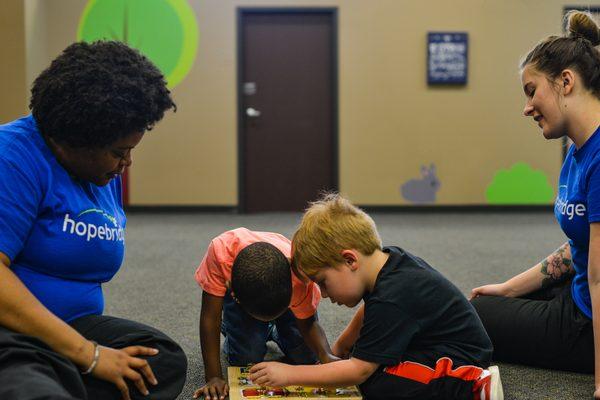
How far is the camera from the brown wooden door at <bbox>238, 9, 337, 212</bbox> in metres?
5.65

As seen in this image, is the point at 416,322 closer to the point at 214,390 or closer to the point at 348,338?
the point at 348,338

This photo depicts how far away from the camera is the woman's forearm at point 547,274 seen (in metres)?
1.81

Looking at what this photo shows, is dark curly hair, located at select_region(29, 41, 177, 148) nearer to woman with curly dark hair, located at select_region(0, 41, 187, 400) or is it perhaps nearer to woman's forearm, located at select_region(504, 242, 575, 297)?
woman with curly dark hair, located at select_region(0, 41, 187, 400)

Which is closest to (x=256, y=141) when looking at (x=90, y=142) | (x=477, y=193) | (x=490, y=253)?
(x=477, y=193)

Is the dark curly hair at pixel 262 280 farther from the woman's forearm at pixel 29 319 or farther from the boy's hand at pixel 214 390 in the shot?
the woman's forearm at pixel 29 319

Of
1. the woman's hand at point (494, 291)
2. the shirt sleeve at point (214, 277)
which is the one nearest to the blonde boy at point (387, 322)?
the shirt sleeve at point (214, 277)

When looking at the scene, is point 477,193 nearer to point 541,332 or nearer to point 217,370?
point 541,332

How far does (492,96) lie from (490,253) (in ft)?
8.01

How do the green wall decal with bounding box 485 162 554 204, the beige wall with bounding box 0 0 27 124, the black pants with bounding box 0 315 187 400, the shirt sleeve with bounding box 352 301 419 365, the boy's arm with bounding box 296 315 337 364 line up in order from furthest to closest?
the green wall decal with bounding box 485 162 554 204 → the beige wall with bounding box 0 0 27 124 → the boy's arm with bounding box 296 315 337 364 → the shirt sleeve with bounding box 352 301 419 365 → the black pants with bounding box 0 315 187 400

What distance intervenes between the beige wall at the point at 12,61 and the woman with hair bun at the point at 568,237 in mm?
3801

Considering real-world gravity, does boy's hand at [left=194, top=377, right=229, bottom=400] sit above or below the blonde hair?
below

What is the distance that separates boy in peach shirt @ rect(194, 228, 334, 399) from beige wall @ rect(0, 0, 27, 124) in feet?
11.1

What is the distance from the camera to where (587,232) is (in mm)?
1564

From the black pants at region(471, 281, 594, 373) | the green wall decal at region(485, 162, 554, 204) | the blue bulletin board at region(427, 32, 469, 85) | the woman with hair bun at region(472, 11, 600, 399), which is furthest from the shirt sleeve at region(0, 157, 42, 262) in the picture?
the green wall decal at region(485, 162, 554, 204)
